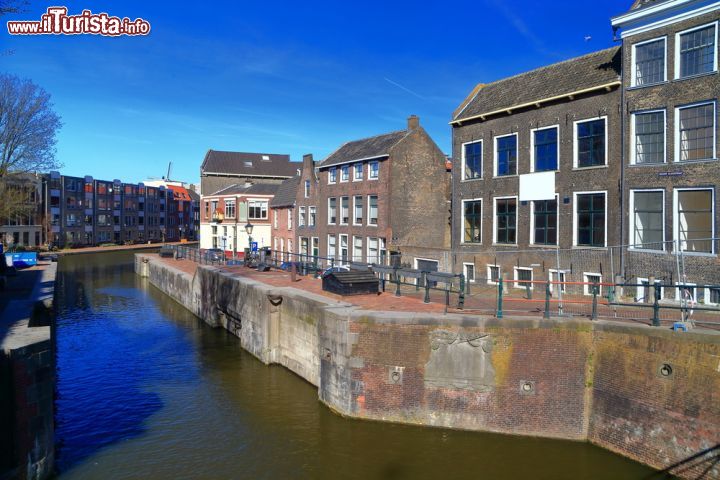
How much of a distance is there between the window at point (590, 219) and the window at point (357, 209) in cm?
1634

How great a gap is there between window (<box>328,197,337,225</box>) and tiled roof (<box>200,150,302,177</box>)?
114ft

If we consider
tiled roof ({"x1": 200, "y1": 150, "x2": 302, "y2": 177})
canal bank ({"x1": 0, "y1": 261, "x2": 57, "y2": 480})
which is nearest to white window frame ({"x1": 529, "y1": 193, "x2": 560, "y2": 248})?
canal bank ({"x1": 0, "y1": 261, "x2": 57, "y2": 480})

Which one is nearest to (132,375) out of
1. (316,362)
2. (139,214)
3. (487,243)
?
(316,362)

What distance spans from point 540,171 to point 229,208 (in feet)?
140

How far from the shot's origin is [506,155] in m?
24.5

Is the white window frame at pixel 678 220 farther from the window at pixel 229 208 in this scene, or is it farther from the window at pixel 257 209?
the window at pixel 229 208

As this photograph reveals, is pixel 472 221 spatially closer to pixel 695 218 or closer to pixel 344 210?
pixel 695 218

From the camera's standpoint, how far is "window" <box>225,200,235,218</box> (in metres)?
57.7

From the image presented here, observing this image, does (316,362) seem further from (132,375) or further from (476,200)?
(476,200)

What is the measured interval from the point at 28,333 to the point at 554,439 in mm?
13586

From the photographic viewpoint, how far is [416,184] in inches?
1305

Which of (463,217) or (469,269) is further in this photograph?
(463,217)

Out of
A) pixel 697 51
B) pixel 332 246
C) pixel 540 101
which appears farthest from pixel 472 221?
pixel 332 246

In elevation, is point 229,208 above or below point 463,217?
above
